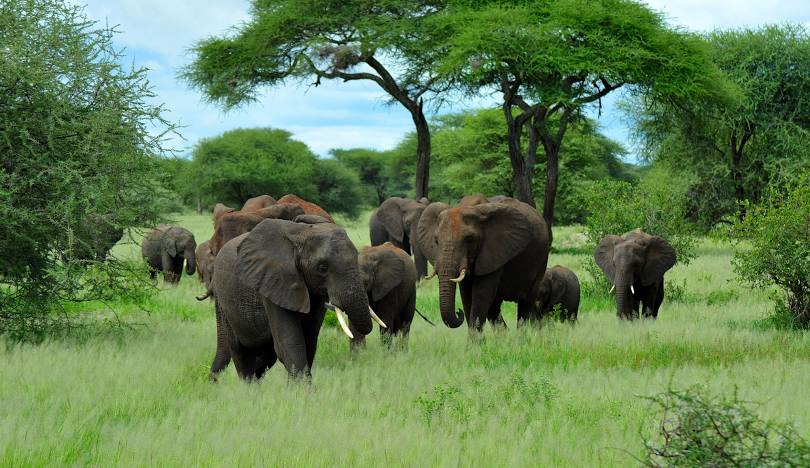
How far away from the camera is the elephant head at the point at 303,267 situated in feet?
25.4

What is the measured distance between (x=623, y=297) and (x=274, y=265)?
25.5ft

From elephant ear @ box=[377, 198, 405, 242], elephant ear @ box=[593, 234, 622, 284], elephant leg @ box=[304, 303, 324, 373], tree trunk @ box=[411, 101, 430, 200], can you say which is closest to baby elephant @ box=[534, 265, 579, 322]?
elephant ear @ box=[593, 234, 622, 284]

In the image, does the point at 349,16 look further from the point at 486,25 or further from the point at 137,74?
the point at 137,74

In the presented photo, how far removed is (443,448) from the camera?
249 inches

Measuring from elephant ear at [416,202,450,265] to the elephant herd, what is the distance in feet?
0.07

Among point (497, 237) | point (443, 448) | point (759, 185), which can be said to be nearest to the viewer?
point (443, 448)

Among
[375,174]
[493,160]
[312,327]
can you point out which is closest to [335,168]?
[493,160]

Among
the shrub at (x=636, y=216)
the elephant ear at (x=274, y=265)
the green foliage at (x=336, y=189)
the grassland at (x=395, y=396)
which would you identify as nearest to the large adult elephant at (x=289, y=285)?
the elephant ear at (x=274, y=265)

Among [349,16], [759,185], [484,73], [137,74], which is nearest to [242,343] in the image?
[137,74]

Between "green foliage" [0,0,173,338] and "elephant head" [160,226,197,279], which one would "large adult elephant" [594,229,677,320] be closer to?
"green foliage" [0,0,173,338]

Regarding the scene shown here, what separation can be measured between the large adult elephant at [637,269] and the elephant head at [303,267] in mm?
7318

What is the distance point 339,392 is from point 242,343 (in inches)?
46.1

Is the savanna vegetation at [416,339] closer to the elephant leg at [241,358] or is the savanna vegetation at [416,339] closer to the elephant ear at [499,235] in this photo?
the elephant leg at [241,358]

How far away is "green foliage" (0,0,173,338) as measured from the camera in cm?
1215
